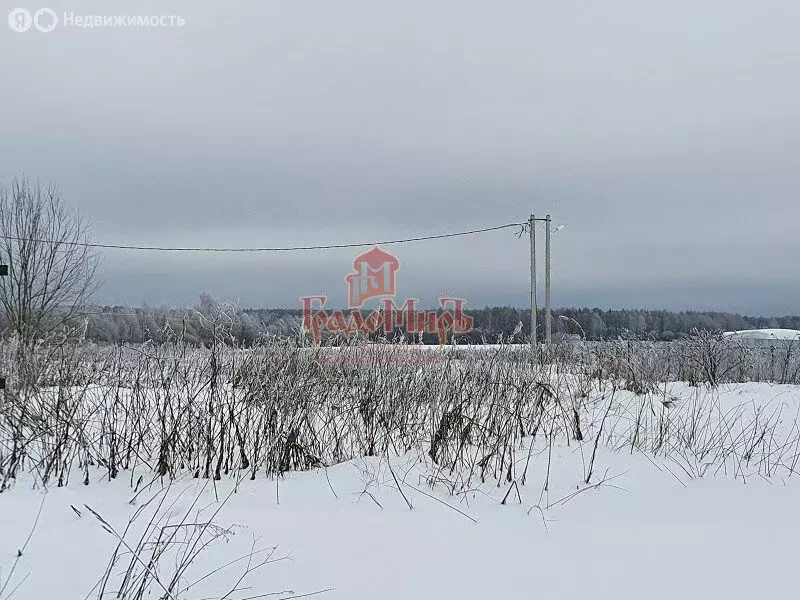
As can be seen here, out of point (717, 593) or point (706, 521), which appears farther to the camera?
point (706, 521)

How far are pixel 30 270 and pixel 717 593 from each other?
1834 centimetres

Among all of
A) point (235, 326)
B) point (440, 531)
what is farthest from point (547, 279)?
point (440, 531)

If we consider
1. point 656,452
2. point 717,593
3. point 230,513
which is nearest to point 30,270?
point 230,513

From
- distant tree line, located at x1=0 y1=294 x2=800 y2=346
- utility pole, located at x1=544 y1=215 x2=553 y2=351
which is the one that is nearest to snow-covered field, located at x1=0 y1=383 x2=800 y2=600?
distant tree line, located at x1=0 y1=294 x2=800 y2=346

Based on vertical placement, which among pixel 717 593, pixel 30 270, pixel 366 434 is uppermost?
pixel 30 270

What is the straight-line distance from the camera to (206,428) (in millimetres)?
4094

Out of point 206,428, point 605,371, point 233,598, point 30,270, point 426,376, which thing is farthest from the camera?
point 30,270

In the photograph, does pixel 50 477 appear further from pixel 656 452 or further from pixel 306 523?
pixel 656 452

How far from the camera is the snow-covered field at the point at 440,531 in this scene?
2500 mm

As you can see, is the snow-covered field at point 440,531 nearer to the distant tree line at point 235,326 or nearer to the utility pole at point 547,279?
the distant tree line at point 235,326

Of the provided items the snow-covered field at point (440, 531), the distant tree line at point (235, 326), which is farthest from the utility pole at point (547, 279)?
the snow-covered field at point (440, 531)

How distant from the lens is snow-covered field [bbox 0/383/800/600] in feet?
8.20

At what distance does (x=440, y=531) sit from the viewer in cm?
304

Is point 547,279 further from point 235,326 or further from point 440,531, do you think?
point 440,531
